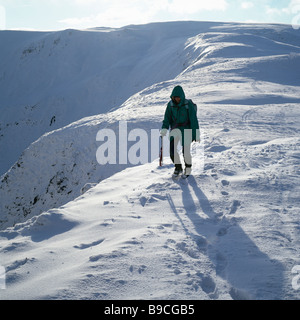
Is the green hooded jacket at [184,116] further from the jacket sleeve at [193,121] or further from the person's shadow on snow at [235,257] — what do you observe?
the person's shadow on snow at [235,257]

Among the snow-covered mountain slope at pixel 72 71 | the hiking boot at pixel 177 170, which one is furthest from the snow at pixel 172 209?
the snow-covered mountain slope at pixel 72 71

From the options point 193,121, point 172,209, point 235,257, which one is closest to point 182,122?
point 193,121

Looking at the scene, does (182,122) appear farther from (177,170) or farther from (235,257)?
(235,257)

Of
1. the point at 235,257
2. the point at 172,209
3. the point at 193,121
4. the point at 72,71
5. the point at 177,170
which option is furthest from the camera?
the point at 72,71

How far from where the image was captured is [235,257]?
3.32 m

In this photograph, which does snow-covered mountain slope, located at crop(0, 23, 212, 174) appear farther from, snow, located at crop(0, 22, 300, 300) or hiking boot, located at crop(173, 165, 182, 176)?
hiking boot, located at crop(173, 165, 182, 176)

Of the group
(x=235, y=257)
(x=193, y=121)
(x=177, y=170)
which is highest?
(x=193, y=121)

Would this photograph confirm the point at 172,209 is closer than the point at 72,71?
Yes

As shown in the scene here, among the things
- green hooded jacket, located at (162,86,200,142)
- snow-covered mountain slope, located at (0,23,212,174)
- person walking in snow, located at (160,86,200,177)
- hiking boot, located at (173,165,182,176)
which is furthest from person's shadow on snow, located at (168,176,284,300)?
snow-covered mountain slope, located at (0,23,212,174)

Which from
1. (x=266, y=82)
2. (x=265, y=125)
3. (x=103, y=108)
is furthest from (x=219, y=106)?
(x=103, y=108)

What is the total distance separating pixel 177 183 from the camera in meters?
5.73
